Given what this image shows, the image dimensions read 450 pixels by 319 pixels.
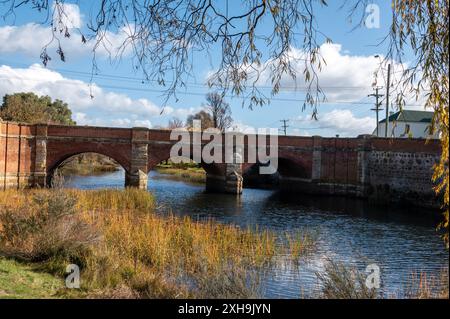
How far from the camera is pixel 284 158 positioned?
119 feet

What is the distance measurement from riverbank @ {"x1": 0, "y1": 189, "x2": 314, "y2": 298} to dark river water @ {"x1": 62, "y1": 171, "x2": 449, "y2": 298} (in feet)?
3.24

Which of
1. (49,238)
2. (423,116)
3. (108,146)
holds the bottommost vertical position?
(49,238)

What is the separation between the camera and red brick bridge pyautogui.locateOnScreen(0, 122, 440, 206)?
97.4 ft

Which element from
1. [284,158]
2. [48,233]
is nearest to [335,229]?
[48,233]

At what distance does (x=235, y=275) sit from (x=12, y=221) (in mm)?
5603

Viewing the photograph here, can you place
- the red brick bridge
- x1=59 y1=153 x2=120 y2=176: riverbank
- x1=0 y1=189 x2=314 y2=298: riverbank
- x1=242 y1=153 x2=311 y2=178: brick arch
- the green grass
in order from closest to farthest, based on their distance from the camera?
the green grass, x1=0 y1=189 x2=314 y2=298: riverbank, the red brick bridge, x1=242 y1=153 x2=311 y2=178: brick arch, x1=59 y1=153 x2=120 y2=176: riverbank

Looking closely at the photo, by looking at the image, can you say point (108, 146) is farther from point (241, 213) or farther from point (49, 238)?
point (49, 238)

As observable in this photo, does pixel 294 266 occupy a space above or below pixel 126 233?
below

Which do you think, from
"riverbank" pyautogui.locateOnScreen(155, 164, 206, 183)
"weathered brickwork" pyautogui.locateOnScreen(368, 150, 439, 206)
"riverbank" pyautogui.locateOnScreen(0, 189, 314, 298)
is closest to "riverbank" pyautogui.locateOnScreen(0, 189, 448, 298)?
"riverbank" pyautogui.locateOnScreen(0, 189, 314, 298)

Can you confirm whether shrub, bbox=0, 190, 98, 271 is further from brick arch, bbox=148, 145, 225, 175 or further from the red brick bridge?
brick arch, bbox=148, 145, 225, 175

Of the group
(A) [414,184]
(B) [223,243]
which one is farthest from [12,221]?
(A) [414,184]

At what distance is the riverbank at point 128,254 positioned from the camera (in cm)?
723

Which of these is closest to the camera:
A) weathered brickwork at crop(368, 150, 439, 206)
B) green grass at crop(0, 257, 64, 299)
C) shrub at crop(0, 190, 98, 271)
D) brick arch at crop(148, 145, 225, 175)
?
green grass at crop(0, 257, 64, 299)

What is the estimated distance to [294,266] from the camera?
11094mm
